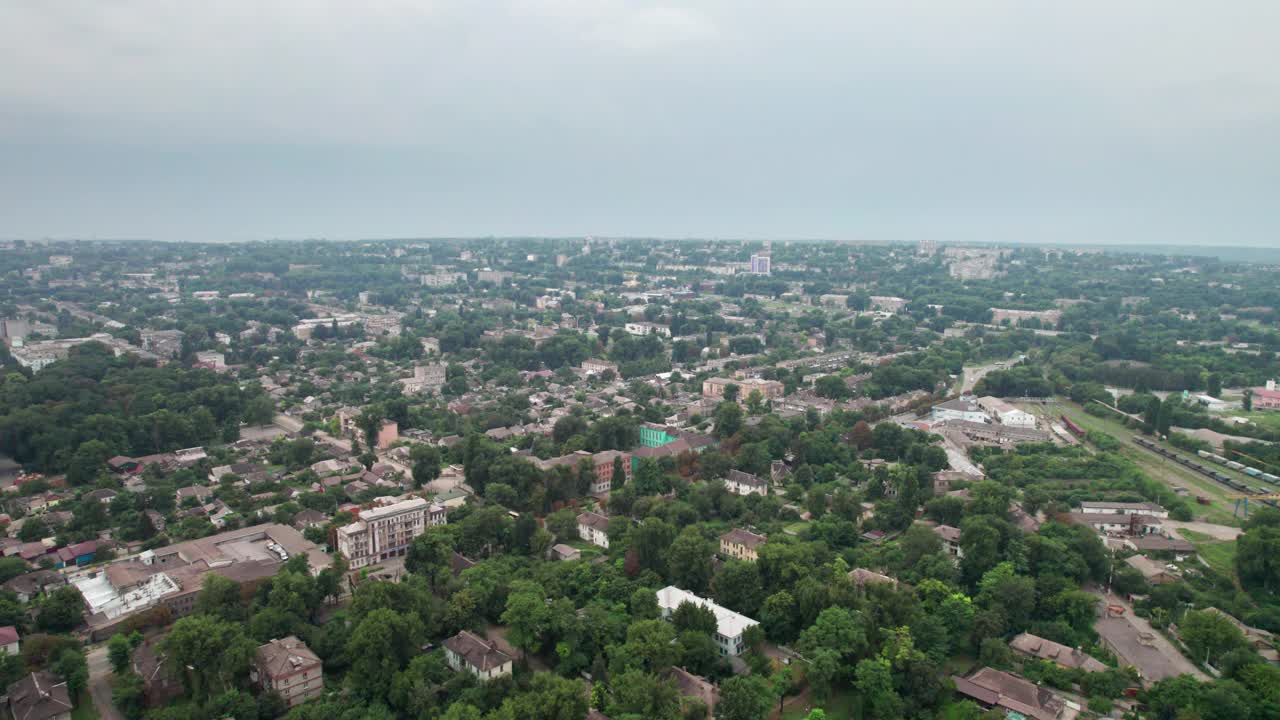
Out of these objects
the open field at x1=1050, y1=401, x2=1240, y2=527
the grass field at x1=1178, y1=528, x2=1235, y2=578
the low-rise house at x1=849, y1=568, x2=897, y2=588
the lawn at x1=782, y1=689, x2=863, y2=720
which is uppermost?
the low-rise house at x1=849, y1=568, x2=897, y2=588

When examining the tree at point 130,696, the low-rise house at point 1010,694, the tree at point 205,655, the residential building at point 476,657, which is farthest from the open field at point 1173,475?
the tree at point 130,696

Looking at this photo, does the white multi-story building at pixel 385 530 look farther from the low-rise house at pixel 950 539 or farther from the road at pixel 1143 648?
the road at pixel 1143 648

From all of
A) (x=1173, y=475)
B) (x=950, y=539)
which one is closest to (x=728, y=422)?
(x=950, y=539)

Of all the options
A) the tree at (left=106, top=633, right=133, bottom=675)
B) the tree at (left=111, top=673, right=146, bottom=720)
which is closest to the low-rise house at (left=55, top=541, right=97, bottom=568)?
the tree at (left=106, top=633, right=133, bottom=675)

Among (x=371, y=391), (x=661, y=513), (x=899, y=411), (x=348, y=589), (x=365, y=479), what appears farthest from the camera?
(x=371, y=391)

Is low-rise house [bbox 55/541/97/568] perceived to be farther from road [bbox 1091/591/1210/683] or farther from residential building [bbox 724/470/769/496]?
road [bbox 1091/591/1210/683]

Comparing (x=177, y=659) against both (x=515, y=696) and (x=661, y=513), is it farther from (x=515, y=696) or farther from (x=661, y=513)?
(x=661, y=513)

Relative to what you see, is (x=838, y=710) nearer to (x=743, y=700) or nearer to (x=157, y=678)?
(x=743, y=700)

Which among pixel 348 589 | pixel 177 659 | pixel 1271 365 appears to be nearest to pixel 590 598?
pixel 348 589
